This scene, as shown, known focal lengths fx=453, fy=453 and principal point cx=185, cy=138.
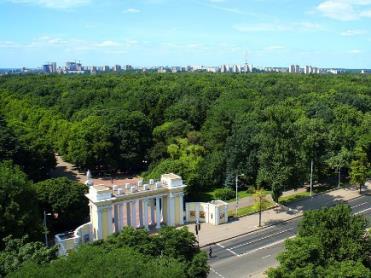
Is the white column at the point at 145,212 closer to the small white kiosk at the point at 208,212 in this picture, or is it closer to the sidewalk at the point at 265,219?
the sidewalk at the point at 265,219

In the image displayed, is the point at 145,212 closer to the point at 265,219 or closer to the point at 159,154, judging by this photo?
the point at 265,219

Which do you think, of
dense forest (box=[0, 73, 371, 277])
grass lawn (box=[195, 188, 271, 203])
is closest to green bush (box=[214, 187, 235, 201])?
grass lawn (box=[195, 188, 271, 203])

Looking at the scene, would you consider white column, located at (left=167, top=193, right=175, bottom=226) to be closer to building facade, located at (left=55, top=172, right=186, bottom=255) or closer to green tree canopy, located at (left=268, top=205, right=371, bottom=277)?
building facade, located at (left=55, top=172, right=186, bottom=255)

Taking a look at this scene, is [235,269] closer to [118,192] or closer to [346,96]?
[118,192]

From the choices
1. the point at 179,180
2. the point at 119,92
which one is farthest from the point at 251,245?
→ the point at 119,92

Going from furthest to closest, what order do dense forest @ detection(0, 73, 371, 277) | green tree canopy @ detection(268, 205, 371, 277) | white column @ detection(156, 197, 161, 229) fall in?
white column @ detection(156, 197, 161, 229) < dense forest @ detection(0, 73, 371, 277) < green tree canopy @ detection(268, 205, 371, 277)
